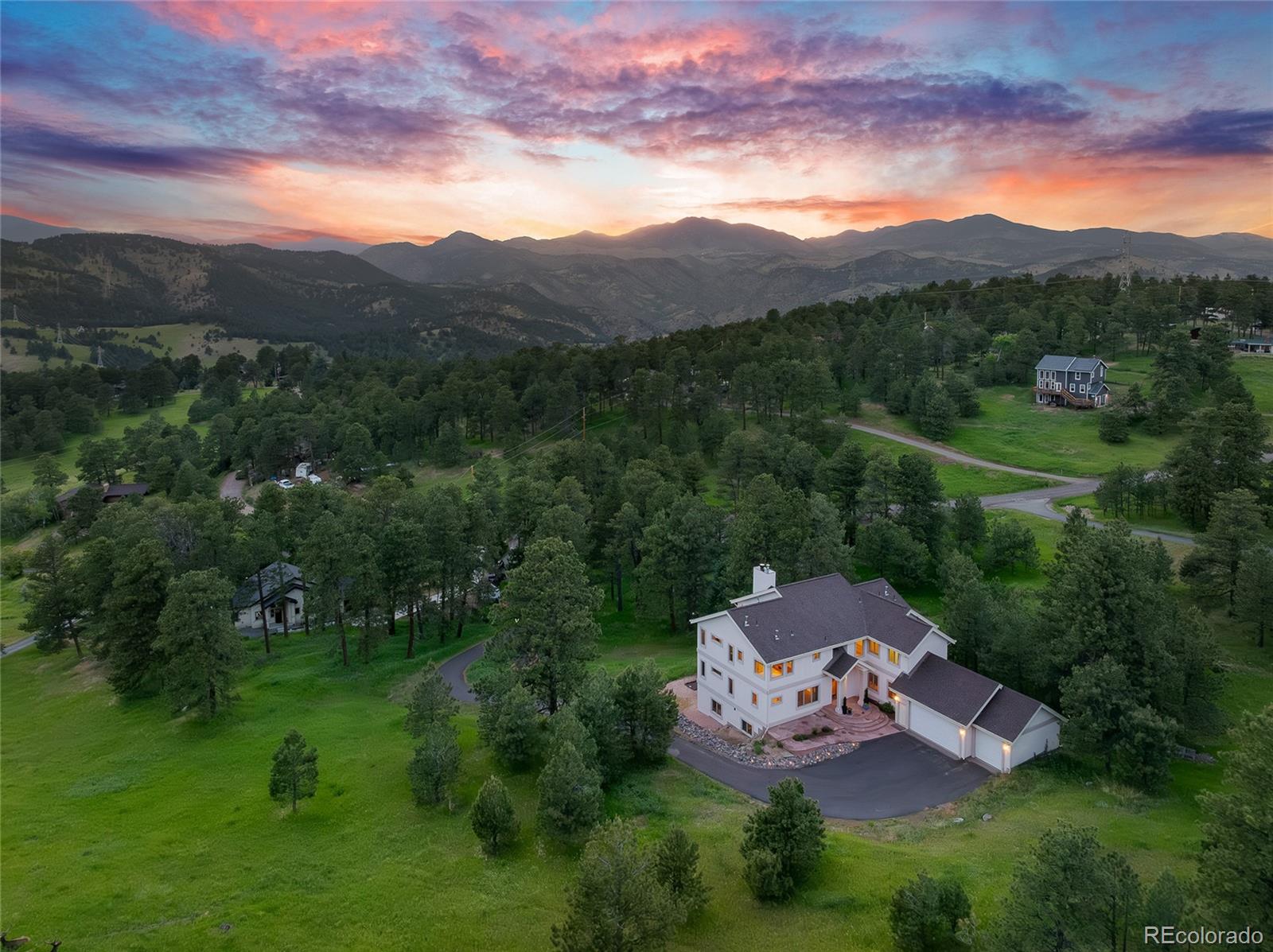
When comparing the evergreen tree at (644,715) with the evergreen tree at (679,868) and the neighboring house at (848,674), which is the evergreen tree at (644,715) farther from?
the evergreen tree at (679,868)

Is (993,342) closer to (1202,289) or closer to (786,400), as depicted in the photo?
(1202,289)

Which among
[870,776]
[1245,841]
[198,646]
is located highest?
[1245,841]

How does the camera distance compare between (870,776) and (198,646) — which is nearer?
(870,776)

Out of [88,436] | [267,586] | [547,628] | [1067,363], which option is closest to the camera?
[547,628]

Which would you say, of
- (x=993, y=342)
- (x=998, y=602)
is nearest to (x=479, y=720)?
(x=998, y=602)

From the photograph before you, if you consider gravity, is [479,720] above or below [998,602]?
below

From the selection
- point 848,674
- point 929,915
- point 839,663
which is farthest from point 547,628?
point 929,915

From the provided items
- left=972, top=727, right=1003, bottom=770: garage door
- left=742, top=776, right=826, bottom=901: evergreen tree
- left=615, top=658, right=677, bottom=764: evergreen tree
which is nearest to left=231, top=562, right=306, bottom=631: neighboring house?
left=615, top=658, right=677, bottom=764: evergreen tree

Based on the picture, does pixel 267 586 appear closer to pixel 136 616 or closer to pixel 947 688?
pixel 136 616
